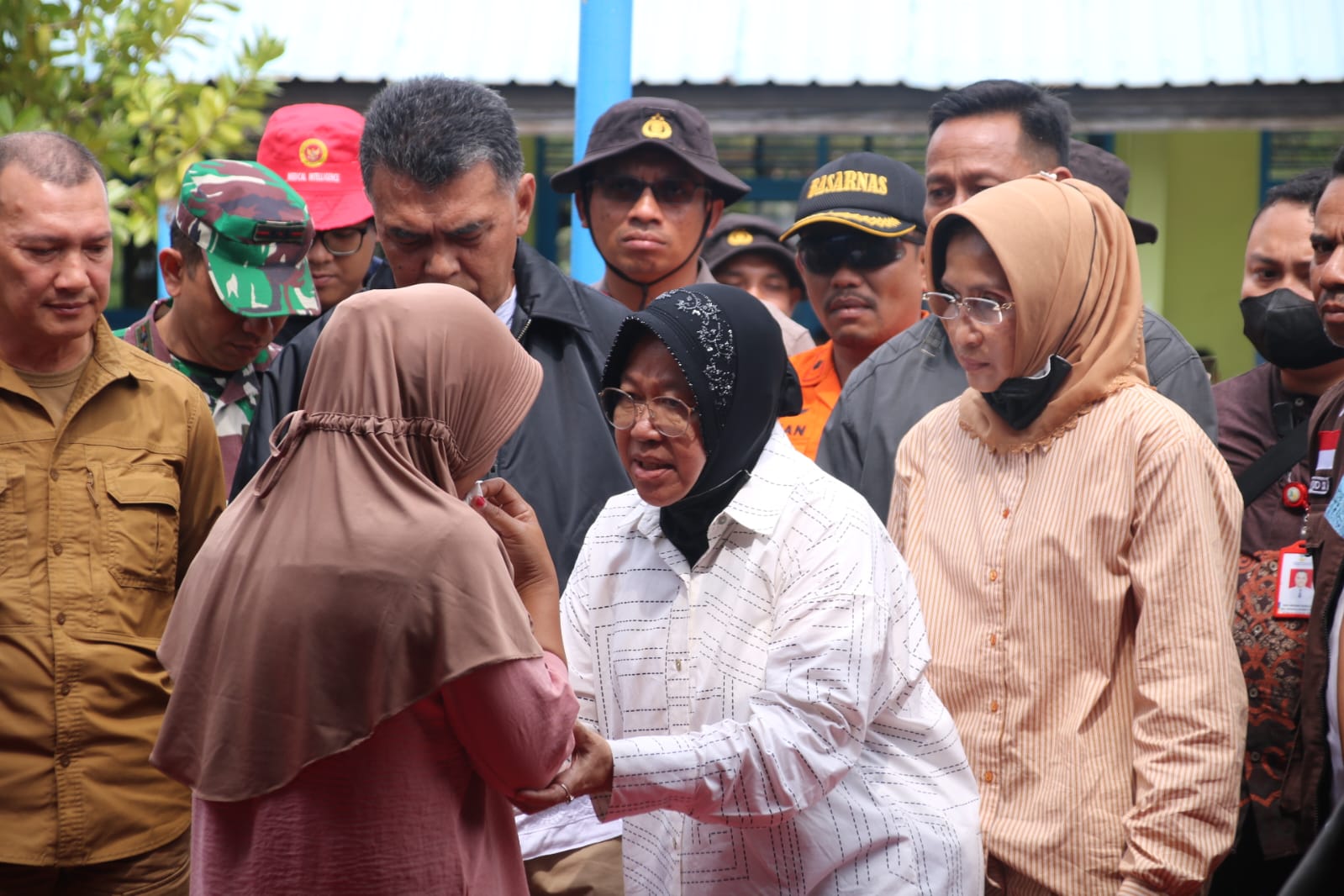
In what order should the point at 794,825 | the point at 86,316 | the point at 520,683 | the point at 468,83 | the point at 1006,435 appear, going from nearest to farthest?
the point at 520,683, the point at 794,825, the point at 1006,435, the point at 86,316, the point at 468,83

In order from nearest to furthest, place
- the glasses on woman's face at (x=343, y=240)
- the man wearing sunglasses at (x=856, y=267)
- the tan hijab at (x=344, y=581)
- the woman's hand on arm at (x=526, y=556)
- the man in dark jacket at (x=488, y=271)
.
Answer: the tan hijab at (x=344, y=581) → the woman's hand on arm at (x=526, y=556) → the man in dark jacket at (x=488, y=271) → the man wearing sunglasses at (x=856, y=267) → the glasses on woman's face at (x=343, y=240)

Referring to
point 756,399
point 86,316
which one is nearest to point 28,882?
point 86,316

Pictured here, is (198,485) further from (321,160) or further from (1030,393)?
(1030,393)

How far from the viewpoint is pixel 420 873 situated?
7.29 ft

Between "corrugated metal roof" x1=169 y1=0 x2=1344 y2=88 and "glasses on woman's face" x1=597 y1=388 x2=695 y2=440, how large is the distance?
5753 millimetres

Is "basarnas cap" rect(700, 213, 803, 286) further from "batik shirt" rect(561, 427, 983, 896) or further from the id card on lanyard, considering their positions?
"batik shirt" rect(561, 427, 983, 896)

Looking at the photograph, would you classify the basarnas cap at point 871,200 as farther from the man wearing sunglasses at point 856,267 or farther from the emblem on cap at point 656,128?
the emblem on cap at point 656,128

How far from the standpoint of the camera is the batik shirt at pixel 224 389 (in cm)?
408

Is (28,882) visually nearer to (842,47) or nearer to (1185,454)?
(1185,454)

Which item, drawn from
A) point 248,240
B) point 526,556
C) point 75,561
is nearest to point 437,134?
point 248,240

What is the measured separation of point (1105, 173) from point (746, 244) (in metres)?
1.99

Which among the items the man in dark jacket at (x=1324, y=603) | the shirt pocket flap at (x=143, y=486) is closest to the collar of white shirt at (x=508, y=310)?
the shirt pocket flap at (x=143, y=486)

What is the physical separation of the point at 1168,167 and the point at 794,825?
25.6 ft

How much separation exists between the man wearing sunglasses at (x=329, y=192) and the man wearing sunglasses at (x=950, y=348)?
1.86m
